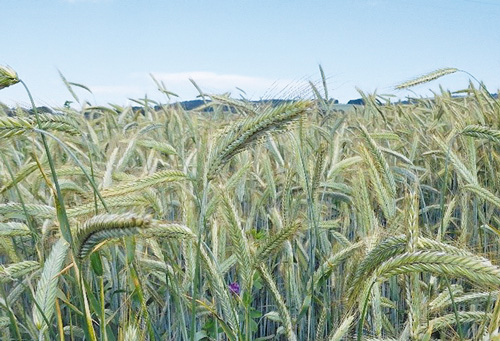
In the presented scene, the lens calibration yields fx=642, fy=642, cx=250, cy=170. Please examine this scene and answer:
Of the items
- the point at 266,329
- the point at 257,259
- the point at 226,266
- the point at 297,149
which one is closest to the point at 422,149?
the point at 266,329

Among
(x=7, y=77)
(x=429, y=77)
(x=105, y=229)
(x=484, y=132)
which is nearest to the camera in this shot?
(x=105, y=229)

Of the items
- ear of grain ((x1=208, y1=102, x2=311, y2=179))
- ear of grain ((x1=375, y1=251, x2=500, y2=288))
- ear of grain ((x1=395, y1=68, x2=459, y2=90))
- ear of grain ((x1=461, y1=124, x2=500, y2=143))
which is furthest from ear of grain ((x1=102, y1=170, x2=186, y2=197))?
ear of grain ((x1=395, y1=68, x2=459, y2=90))

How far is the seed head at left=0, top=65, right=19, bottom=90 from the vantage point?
1.24 m

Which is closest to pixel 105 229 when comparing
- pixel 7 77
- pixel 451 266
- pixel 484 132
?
A: pixel 7 77

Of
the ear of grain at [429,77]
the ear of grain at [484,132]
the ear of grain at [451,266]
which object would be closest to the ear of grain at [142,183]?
the ear of grain at [451,266]

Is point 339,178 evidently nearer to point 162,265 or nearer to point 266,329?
point 266,329

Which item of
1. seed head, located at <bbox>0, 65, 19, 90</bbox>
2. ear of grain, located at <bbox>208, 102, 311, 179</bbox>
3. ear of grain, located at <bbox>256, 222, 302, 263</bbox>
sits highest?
seed head, located at <bbox>0, 65, 19, 90</bbox>

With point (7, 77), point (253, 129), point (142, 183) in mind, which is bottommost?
point (142, 183)

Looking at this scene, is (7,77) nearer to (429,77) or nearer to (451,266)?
(451,266)

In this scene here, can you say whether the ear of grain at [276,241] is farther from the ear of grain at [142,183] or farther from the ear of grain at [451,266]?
the ear of grain at [451,266]

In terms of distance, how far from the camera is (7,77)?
1239 mm

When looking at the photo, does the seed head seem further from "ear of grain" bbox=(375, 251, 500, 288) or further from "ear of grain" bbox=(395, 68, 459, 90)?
"ear of grain" bbox=(395, 68, 459, 90)

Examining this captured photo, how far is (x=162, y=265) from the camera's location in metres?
1.84

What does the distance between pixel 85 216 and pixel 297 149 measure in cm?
80
